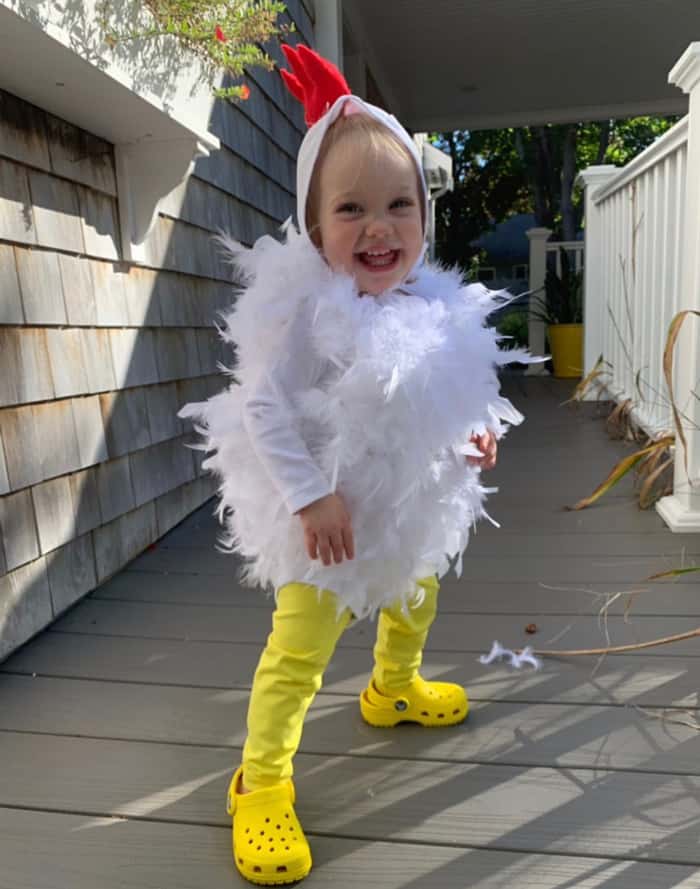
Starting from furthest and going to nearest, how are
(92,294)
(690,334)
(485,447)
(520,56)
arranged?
(520,56)
(690,334)
(92,294)
(485,447)

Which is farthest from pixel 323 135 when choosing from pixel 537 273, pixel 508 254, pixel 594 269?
pixel 508 254

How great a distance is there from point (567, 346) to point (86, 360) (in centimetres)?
545

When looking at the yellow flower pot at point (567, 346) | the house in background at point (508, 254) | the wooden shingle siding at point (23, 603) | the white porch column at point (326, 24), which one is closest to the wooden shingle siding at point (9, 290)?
the wooden shingle siding at point (23, 603)

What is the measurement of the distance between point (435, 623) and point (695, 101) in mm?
1738

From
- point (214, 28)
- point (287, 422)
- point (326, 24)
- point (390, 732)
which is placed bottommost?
point (390, 732)

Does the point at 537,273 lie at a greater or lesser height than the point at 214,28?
lesser

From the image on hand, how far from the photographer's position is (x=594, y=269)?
489 cm

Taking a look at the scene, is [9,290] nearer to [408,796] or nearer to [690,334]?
[408,796]

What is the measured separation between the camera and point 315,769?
4.09ft

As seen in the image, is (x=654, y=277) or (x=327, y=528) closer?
(x=327, y=528)

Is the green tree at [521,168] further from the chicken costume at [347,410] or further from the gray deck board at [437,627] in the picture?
the chicken costume at [347,410]

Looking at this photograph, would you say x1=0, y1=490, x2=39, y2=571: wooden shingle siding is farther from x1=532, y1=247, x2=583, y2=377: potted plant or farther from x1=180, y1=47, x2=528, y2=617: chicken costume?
x1=532, y1=247, x2=583, y2=377: potted plant

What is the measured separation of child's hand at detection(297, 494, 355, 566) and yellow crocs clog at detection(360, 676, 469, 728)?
433 millimetres

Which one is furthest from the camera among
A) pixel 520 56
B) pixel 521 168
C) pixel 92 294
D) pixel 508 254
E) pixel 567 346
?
pixel 508 254
